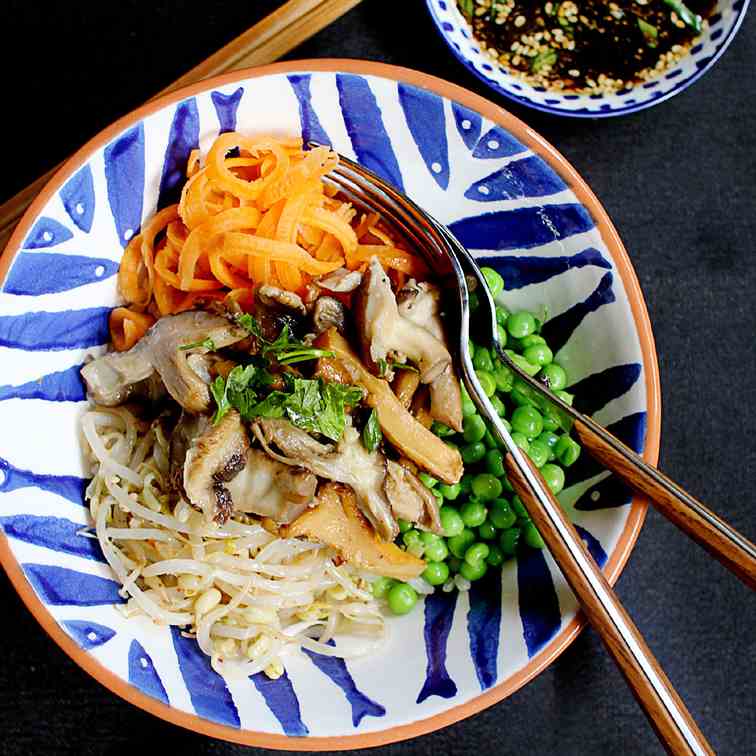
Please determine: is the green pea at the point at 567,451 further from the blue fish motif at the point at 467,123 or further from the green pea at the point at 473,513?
the blue fish motif at the point at 467,123

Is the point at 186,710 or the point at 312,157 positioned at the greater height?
the point at 312,157

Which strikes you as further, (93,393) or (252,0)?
(252,0)

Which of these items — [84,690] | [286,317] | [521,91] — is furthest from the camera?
[521,91]

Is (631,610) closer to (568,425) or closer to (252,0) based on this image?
(568,425)

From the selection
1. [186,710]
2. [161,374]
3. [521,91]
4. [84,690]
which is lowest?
[84,690]

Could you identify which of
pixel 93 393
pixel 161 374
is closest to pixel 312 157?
pixel 161 374

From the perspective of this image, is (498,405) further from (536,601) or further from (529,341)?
(536,601)

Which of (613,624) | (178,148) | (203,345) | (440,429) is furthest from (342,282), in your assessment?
(613,624)

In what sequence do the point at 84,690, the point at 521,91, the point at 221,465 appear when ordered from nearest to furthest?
the point at 221,465
the point at 84,690
the point at 521,91
